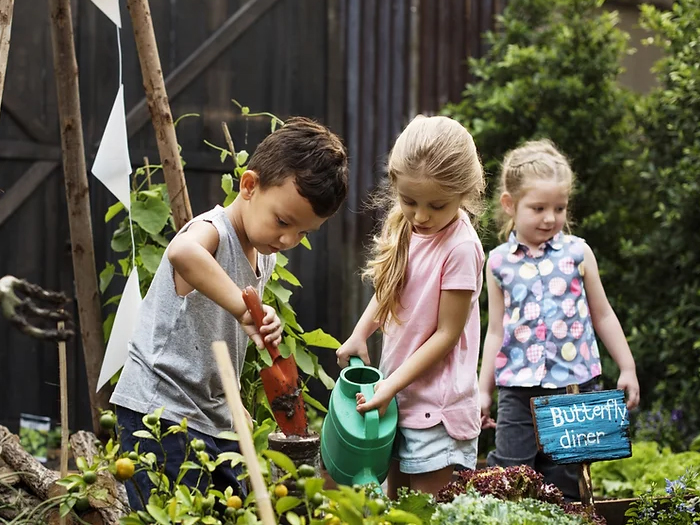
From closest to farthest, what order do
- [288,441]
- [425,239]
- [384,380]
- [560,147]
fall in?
[288,441], [384,380], [425,239], [560,147]

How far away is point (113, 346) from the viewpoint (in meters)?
2.56

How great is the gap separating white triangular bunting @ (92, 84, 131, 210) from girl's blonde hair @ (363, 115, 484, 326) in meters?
0.86

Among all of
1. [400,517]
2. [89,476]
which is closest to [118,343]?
[89,476]

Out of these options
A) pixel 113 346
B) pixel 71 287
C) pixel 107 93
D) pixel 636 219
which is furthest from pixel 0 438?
pixel 636 219

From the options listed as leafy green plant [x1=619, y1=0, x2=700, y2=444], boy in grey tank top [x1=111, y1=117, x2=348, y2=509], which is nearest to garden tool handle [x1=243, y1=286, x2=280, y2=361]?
boy in grey tank top [x1=111, y1=117, x2=348, y2=509]

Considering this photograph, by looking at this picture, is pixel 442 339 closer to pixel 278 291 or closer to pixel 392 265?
pixel 392 265

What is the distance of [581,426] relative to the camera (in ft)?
7.62

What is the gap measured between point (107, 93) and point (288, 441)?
3.72 m

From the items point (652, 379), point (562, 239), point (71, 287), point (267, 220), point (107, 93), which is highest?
point (107, 93)

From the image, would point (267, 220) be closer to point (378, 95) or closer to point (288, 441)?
point (288, 441)

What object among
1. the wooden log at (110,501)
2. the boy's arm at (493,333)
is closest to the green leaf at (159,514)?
the wooden log at (110,501)

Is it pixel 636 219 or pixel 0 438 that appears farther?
pixel 636 219

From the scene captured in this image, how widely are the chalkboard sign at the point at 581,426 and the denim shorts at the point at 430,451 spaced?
197 millimetres

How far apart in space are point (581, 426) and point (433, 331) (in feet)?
1.48
